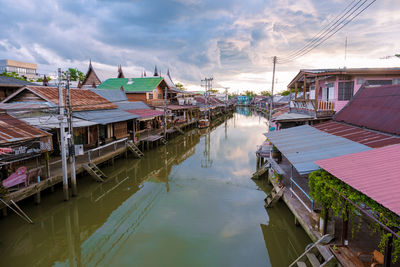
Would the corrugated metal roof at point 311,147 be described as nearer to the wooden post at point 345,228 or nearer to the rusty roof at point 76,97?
the wooden post at point 345,228

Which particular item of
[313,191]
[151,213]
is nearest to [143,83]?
[151,213]

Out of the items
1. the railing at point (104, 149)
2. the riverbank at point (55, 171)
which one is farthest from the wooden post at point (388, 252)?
the railing at point (104, 149)

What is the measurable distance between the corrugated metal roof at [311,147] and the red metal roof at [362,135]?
41 centimetres

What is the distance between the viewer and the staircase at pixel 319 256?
22.8 ft

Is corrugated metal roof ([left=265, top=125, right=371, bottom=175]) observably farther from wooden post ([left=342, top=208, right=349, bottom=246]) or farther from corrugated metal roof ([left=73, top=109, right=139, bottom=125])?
corrugated metal roof ([left=73, top=109, right=139, bottom=125])

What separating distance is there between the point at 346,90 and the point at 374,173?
1277 centimetres

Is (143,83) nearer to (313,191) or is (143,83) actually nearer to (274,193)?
(274,193)

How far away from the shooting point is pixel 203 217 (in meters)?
12.4

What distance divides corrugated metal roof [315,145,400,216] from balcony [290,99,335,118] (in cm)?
976

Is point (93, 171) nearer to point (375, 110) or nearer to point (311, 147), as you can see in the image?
point (311, 147)

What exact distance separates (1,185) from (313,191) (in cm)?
1243

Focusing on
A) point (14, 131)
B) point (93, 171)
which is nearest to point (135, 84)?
point (93, 171)

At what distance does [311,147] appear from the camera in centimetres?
1127

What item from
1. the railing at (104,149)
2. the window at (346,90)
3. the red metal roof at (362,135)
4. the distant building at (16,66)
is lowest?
the railing at (104,149)
